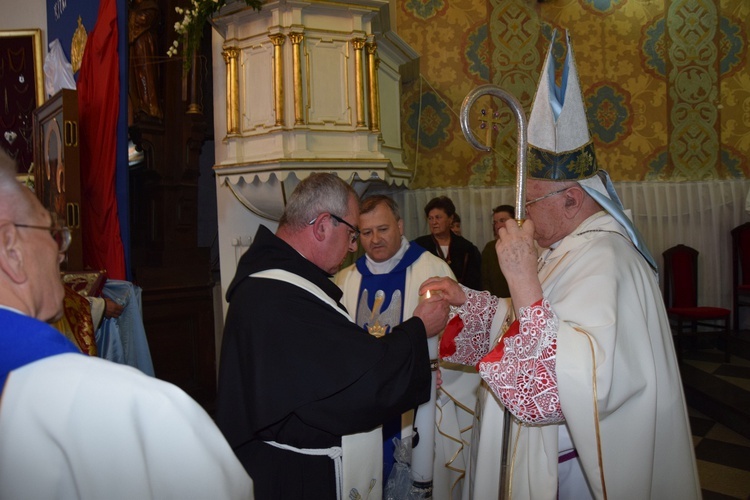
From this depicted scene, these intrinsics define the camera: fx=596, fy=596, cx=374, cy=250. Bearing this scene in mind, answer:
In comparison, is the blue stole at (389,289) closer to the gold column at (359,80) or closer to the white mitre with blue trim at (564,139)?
the gold column at (359,80)

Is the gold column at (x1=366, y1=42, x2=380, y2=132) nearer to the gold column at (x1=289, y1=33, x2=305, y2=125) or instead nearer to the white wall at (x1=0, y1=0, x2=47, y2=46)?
the gold column at (x1=289, y1=33, x2=305, y2=125)

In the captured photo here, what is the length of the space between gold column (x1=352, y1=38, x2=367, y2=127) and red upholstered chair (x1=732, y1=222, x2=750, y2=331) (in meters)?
5.45

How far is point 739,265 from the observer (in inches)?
295

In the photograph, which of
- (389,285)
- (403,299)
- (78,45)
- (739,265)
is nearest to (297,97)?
(389,285)

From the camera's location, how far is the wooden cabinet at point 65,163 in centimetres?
361

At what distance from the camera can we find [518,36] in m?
7.81

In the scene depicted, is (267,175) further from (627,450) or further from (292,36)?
(627,450)

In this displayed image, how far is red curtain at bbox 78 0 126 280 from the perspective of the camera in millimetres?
4020

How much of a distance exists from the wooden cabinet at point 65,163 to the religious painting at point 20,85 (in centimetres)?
290

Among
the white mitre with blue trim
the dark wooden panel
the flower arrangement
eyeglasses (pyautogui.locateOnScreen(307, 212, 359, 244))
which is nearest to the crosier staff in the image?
the white mitre with blue trim

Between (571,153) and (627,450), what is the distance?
3.28ft

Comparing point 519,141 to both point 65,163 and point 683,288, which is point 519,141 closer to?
point 65,163

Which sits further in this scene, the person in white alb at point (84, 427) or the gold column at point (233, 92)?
the gold column at point (233, 92)

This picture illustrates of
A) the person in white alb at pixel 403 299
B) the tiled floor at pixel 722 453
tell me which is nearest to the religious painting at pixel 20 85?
the person in white alb at pixel 403 299
